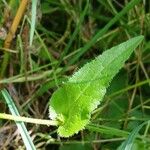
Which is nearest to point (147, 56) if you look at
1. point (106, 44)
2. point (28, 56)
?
point (106, 44)

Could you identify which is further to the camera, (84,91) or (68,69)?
(68,69)

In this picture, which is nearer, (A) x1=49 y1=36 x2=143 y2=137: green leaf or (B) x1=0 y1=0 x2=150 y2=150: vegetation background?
(A) x1=49 y1=36 x2=143 y2=137: green leaf

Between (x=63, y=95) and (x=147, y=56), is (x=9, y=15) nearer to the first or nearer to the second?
(x=63, y=95)

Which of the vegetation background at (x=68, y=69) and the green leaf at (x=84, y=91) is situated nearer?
the green leaf at (x=84, y=91)

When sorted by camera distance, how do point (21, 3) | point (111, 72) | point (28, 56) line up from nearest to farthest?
1. point (111, 72)
2. point (21, 3)
3. point (28, 56)
